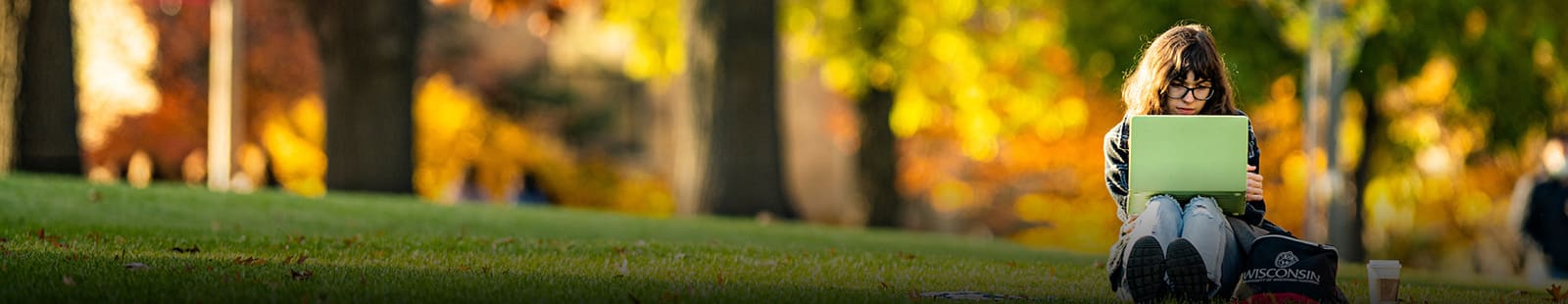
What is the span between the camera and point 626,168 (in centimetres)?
4372

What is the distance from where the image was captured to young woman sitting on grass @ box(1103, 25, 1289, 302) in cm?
798

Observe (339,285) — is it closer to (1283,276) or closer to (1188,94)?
(1188,94)

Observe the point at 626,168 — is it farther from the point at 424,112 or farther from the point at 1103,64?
the point at 1103,64

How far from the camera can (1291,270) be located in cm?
816

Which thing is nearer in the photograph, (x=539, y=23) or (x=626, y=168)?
(x=539, y=23)

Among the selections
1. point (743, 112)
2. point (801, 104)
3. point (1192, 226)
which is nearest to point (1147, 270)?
point (1192, 226)

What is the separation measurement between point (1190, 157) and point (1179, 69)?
440 mm

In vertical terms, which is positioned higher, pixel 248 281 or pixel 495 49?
pixel 495 49

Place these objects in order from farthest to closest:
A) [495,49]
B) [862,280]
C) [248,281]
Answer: [495,49]
[862,280]
[248,281]

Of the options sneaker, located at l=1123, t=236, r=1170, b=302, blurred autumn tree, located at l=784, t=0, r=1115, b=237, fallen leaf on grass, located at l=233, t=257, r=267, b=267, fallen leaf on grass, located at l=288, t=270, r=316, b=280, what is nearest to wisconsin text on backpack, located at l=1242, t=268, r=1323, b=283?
sneaker, located at l=1123, t=236, r=1170, b=302

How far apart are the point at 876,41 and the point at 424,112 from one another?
1239cm

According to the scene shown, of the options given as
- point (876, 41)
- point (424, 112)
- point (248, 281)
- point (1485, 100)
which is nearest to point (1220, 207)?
point (248, 281)

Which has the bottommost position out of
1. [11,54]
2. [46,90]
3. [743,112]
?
[743,112]

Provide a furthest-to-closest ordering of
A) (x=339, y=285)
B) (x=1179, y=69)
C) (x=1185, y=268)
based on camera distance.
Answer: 1. (x=1179, y=69)
2. (x=1185, y=268)
3. (x=339, y=285)
